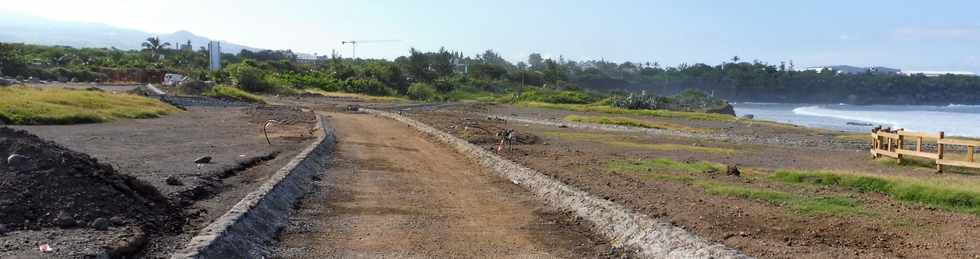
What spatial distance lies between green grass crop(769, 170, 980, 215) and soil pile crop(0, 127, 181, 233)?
486 inches

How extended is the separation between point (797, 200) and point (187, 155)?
14078 mm

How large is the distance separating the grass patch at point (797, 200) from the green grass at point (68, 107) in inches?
945

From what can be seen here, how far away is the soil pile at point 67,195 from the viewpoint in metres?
9.93

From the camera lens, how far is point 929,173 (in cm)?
2159

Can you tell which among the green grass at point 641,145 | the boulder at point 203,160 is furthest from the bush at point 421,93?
the boulder at point 203,160

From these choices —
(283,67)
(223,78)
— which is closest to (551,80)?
(283,67)

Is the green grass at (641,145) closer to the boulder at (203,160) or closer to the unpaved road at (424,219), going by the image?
the unpaved road at (424,219)

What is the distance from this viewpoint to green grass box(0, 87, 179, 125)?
3078cm

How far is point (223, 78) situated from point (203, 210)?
86.2 meters

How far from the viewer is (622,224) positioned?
1265 cm

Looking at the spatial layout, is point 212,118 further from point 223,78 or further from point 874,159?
point 223,78

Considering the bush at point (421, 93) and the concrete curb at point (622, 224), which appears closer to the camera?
the concrete curb at point (622, 224)

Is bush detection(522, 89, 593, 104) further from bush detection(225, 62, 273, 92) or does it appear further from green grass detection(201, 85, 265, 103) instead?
green grass detection(201, 85, 265, 103)

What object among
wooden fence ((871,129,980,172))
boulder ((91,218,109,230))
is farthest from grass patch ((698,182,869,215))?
boulder ((91,218,109,230))
